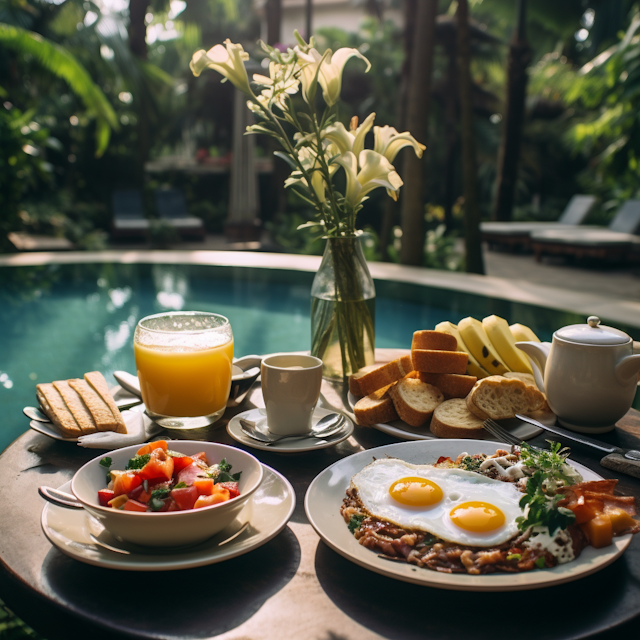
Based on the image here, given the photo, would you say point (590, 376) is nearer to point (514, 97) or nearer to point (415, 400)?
point (415, 400)

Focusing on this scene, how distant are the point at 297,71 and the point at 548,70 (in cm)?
2509

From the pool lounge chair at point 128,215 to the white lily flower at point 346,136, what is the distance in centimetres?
1284

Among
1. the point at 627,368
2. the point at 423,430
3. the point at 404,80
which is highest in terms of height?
the point at 404,80

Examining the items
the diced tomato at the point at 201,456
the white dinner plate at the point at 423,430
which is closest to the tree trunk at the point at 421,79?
the white dinner plate at the point at 423,430

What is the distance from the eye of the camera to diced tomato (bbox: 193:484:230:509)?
1.10 m

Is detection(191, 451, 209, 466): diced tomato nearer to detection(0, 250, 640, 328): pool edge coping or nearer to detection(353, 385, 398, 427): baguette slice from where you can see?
detection(353, 385, 398, 427): baguette slice

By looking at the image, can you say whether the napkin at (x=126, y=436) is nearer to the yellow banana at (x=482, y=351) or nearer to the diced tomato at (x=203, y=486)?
the diced tomato at (x=203, y=486)

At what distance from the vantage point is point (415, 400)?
177 cm

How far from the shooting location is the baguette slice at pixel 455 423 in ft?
5.48

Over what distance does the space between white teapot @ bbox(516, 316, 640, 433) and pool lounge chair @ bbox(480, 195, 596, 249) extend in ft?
36.9

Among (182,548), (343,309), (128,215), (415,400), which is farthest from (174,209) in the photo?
(182,548)

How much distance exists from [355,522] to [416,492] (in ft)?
0.51

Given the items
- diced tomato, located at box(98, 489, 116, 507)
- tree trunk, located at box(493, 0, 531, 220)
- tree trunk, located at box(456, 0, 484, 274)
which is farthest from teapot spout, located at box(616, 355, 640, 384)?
tree trunk, located at box(493, 0, 531, 220)

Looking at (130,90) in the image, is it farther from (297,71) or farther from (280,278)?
(297,71)
